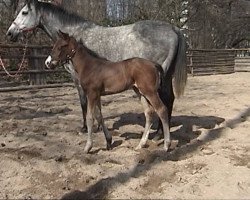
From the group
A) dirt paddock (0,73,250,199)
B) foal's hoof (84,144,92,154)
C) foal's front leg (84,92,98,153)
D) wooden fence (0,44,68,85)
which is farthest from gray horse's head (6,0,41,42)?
wooden fence (0,44,68,85)

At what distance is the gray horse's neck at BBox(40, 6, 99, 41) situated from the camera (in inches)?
267

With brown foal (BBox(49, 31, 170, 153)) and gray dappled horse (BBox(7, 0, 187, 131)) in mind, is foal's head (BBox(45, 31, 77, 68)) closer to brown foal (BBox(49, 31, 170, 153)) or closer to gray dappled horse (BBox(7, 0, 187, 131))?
brown foal (BBox(49, 31, 170, 153))

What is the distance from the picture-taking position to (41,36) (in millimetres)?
14695

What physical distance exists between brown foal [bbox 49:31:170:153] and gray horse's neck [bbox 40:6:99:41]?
1258mm

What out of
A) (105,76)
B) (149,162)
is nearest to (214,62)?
(105,76)

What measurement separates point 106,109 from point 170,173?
162 inches

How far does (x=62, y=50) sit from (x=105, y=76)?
0.71 m

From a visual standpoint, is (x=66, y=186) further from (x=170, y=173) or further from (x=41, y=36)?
(x=41, y=36)

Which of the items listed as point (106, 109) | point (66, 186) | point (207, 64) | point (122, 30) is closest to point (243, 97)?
point (106, 109)

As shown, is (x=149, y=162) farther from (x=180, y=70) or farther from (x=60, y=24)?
(x=60, y=24)

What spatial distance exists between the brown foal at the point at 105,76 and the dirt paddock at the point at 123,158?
455 millimetres

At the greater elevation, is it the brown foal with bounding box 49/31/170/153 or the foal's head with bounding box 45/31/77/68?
the foal's head with bounding box 45/31/77/68

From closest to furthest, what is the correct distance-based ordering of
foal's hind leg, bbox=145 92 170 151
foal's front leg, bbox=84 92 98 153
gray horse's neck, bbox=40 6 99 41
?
foal's front leg, bbox=84 92 98 153 < foal's hind leg, bbox=145 92 170 151 < gray horse's neck, bbox=40 6 99 41

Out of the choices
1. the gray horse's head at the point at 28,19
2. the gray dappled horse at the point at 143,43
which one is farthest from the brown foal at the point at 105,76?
the gray horse's head at the point at 28,19
